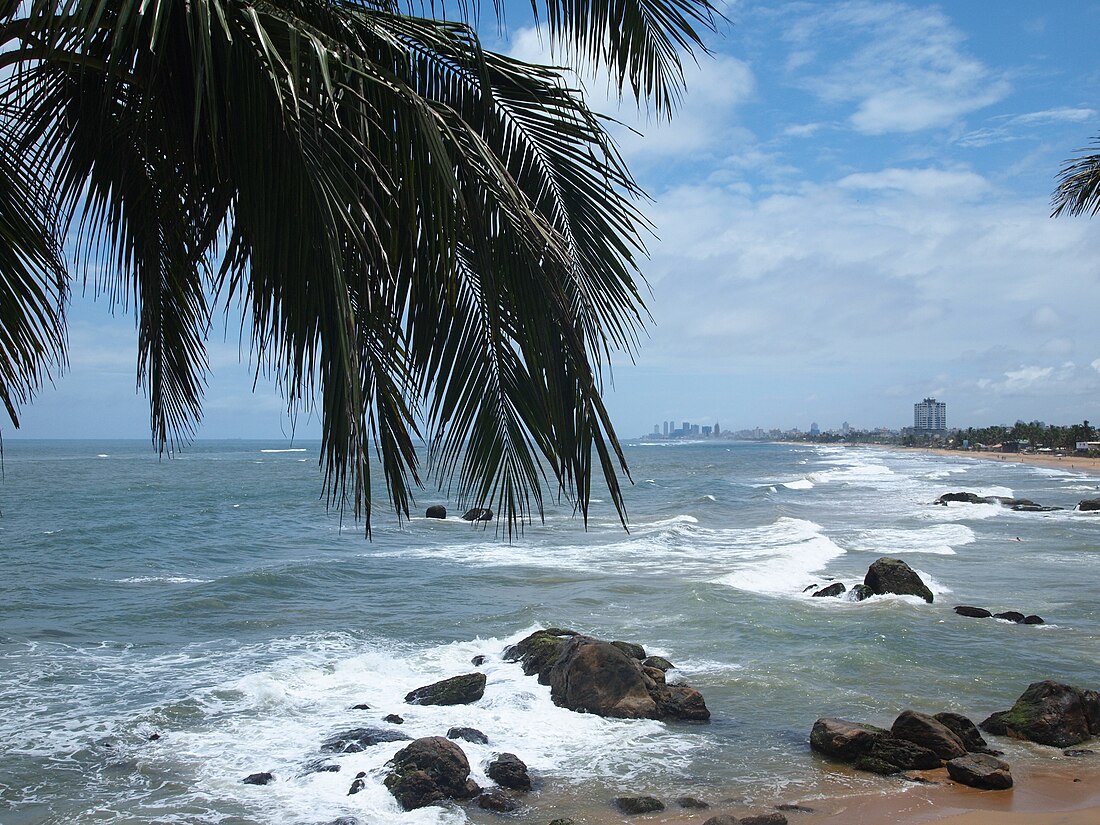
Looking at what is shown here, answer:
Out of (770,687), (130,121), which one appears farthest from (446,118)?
(770,687)

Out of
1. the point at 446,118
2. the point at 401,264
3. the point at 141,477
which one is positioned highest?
the point at 446,118

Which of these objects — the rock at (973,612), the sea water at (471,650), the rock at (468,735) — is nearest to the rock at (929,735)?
the sea water at (471,650)

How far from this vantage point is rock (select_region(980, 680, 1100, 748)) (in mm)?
9516

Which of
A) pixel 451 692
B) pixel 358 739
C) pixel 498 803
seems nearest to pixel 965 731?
pixel 498 803

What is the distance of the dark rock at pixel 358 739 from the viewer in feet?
30.9

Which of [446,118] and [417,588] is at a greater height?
[446,118]

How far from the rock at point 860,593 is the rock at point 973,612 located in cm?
159

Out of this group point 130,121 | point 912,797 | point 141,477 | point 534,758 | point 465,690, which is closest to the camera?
point 130,121

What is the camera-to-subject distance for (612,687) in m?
10.8

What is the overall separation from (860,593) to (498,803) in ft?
35.4

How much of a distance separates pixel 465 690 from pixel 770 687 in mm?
3861

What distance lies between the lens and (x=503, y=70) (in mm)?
2852

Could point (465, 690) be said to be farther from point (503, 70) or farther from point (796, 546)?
point (796, 546)

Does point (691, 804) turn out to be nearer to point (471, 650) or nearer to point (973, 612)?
point (471, 650)
